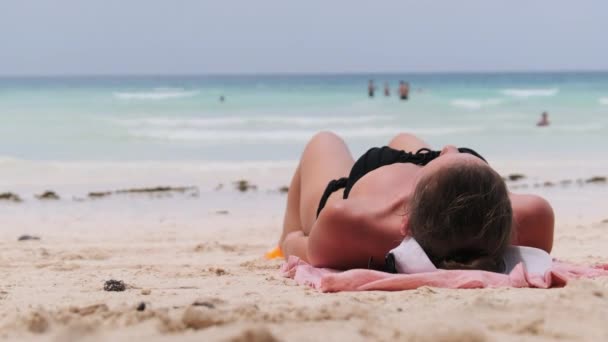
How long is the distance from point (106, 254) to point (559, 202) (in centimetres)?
483

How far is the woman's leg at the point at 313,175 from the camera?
398cm

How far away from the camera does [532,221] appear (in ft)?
11.0

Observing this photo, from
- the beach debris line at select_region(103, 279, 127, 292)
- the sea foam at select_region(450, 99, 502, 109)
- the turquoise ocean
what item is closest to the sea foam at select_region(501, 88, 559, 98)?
the sea foam at select_region(450, 99, 502, 109)

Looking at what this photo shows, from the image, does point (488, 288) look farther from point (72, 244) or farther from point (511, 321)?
point (72, 244)

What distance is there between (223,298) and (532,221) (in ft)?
4.60

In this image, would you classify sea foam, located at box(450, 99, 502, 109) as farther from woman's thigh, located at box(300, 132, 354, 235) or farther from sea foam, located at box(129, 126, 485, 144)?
woman's thigh, located at box(300, 132, 354, 235)

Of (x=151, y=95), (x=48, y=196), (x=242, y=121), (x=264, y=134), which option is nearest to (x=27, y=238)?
(x=48, y=196)

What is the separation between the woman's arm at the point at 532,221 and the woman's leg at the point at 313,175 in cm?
97

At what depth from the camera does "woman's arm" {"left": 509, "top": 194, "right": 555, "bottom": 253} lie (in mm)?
3314

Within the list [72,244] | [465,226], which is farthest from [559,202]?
[465,226]

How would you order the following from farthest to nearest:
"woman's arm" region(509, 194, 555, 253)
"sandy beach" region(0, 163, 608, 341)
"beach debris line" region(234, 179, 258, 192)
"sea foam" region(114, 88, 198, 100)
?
"sea foam" region(114, 88, 198, 100), "beach debris line" region(234, 179, 258, 192), "woman's arm" region(509, 194, 555, 253), "sandy beach" region(0, 163, 608, 341)

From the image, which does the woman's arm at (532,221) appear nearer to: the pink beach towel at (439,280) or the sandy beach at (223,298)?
the pink beach towel at (439,280)

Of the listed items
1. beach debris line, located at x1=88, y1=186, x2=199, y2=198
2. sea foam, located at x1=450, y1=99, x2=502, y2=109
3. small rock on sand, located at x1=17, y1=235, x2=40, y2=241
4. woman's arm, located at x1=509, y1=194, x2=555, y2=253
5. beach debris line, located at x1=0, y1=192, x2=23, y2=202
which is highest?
woman's arm, located at x1=509, y1=194, x2=555, y2=253

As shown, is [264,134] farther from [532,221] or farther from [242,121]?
[532,221]
